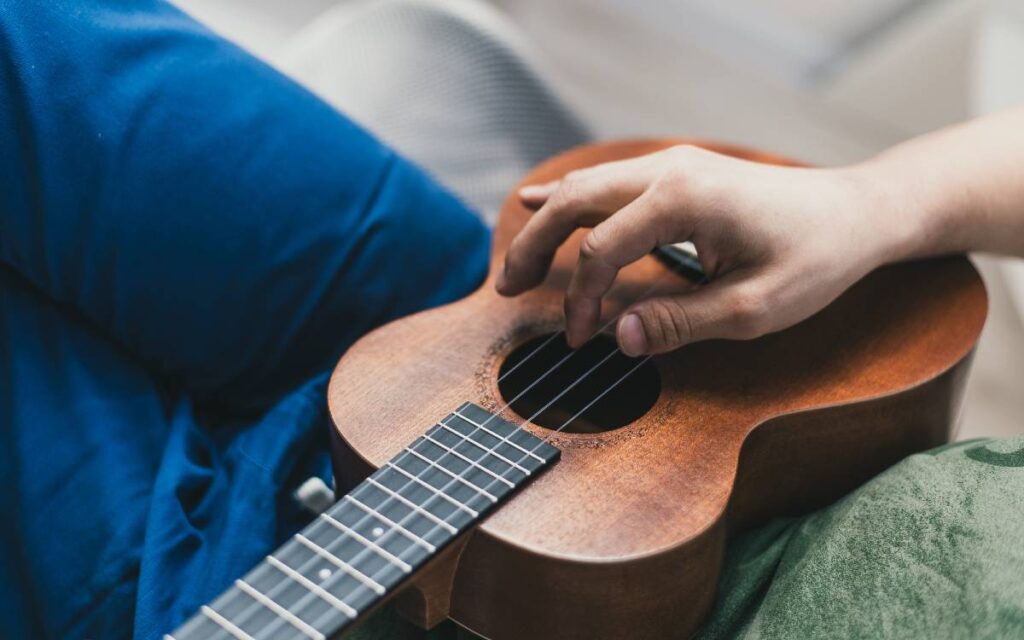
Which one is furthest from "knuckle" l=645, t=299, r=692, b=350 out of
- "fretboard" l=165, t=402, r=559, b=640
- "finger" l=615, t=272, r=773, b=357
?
"fretboard" l=165, t=402, r=559, b=640

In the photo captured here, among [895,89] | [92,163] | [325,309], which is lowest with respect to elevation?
[895,89]

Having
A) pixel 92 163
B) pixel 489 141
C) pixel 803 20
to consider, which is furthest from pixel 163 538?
pixel 803 20

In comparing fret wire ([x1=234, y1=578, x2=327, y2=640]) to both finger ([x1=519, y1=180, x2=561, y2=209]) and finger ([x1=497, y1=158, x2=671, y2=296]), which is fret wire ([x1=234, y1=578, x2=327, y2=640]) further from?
finger ([x1=519, y1=180, x2=561, y2=209])

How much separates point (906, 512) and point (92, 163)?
0.55 m

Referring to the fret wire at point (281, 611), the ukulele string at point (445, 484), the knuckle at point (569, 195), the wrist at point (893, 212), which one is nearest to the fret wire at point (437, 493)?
the ukulele string at point (445, 484)

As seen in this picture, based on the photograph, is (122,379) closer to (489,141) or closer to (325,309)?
(325,309)

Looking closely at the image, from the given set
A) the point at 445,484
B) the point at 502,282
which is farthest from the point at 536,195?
the point at 445,484

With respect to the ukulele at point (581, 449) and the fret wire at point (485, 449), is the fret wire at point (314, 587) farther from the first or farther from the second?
the fret wire at point (485, 449)

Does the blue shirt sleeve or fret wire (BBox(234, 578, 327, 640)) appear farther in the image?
the blue shirt sleeve

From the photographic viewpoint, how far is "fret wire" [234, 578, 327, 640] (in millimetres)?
469

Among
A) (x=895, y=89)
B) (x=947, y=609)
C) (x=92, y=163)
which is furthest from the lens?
(x=895, y=89)

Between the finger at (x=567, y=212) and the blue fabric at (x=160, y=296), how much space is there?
0.33ft

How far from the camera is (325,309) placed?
29.3 inches

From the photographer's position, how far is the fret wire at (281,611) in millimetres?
469
